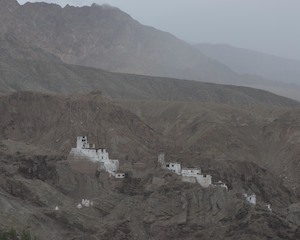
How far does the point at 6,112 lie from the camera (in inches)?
6127

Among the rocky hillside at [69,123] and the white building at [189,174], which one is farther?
the rocky hillside at [69,123]

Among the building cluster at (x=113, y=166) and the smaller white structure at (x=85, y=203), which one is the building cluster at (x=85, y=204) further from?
the building cluster at (x=113, y=166)

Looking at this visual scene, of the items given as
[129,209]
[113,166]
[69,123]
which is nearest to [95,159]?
[113,166]

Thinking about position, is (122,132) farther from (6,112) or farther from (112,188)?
(112,188)

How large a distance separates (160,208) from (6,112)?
63796mm

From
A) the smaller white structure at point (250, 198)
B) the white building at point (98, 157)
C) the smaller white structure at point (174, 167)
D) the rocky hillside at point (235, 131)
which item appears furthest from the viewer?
the rocky hillside at point (235, 131)

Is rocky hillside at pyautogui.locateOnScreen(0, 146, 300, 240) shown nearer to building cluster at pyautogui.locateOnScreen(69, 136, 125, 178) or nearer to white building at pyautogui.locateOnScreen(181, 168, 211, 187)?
white building at pyautogui.locateOnScreen(181, 168, 211, 187)

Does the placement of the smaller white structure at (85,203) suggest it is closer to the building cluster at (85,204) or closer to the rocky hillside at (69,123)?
the building cluster at (85,204)

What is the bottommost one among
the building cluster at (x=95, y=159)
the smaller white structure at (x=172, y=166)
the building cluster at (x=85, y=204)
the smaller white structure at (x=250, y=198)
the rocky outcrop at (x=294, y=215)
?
the building cluster at (x=85, y=204)

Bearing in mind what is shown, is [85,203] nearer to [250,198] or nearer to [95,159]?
[95,159]

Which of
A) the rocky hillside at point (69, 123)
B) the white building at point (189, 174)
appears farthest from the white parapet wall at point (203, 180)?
the rocky hillside at point (69, 123)

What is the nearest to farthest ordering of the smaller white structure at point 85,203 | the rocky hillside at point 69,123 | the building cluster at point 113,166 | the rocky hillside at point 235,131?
the smaller white structure at point 85,203, the building cluster at point 113,166, the rocky hillside at point 69,123, the rocky hillside at point 235,131

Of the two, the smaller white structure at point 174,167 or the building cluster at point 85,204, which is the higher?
the smaller white structure at point 174,167

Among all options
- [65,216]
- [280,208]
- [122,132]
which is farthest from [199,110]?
[65,216]
